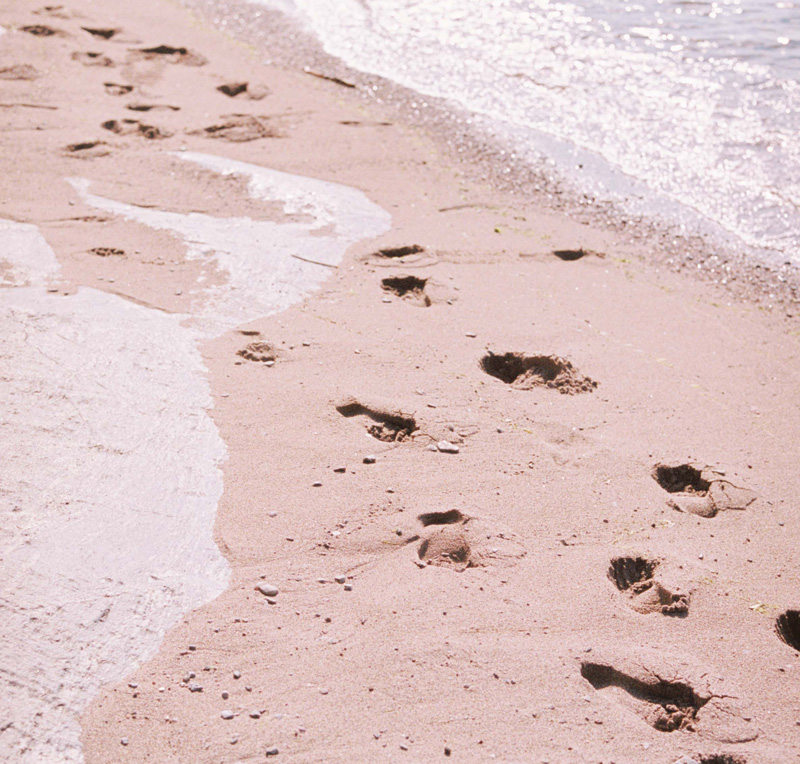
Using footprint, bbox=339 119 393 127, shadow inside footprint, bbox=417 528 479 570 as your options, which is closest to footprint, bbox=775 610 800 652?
shadow inside footprint, bbox=417 528 479 570

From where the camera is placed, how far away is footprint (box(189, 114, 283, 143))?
5551 mm

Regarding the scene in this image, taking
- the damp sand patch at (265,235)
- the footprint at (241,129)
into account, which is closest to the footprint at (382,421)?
the damp sand patch at (265,235)

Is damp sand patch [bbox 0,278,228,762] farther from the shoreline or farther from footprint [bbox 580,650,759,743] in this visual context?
the shoreline

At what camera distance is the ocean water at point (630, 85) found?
5.52 m

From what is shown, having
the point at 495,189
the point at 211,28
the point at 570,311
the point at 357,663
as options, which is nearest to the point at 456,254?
the point at 570,311

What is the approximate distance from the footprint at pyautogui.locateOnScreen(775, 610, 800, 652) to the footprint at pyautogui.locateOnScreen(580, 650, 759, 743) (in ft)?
1.08

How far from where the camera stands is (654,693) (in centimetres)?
235

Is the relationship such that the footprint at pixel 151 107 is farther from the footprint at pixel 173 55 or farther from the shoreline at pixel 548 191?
the shoreline at pixel 548 191

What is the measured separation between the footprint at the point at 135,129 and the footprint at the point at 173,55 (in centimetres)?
134

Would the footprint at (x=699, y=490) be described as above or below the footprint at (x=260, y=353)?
below

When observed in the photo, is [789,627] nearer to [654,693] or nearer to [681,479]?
[654,693]

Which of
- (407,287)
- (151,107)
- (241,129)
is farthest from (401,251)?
(151,107)

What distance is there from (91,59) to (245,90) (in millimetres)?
1200

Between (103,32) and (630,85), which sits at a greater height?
(630,85)
